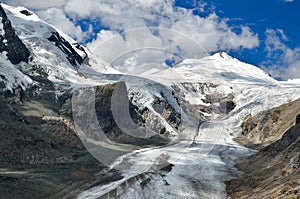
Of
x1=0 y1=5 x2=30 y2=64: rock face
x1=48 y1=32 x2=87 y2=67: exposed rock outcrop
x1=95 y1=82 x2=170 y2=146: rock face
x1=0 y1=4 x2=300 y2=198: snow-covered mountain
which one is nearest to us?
x1=0 y1=4 x2=300 y2=198: snow-covered mountain

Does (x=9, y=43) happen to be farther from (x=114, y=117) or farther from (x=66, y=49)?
(x=66, y=49)

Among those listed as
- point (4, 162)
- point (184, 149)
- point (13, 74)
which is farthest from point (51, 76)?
point (4, 162)

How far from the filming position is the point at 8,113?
78.1 metres

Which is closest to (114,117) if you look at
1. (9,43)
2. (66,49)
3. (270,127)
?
(9,43)

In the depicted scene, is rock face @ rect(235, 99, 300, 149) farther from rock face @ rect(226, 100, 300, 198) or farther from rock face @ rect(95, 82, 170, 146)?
rock face @ rect(226, 100, 300, 198)

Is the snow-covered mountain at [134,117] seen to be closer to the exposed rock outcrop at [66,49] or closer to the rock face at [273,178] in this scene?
the exposed rock outcrop at [66,49]

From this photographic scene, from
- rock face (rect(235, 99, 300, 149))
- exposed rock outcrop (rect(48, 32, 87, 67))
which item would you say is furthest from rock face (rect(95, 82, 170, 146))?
exposed rock outcrop (rect(48, 32, 87, 67))

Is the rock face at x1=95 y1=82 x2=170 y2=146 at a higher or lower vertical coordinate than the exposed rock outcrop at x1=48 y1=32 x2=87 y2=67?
lower

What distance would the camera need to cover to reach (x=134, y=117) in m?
119

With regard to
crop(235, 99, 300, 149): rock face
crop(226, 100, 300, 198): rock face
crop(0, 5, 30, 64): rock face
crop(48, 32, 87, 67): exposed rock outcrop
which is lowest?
crop(226, 100, 300, 198): rock face

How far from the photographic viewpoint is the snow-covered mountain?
1956 inches

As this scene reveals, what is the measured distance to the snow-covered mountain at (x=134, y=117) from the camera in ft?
163

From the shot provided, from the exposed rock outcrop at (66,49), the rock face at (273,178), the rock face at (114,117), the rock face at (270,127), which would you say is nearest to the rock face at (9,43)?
the rock face at (114,117)

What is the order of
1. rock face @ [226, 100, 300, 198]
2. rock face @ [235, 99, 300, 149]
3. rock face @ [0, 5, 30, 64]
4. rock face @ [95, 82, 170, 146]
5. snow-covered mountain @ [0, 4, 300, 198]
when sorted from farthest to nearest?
rock face @ [0, 5, 30, 64]
rock face @ [95, 82, 170, 146]
rock face @ [235, 99, 300, 149]
snow-covered mountain @ [0, 4, 300, 198]
rock face @ [226, 100, 300, 198]
